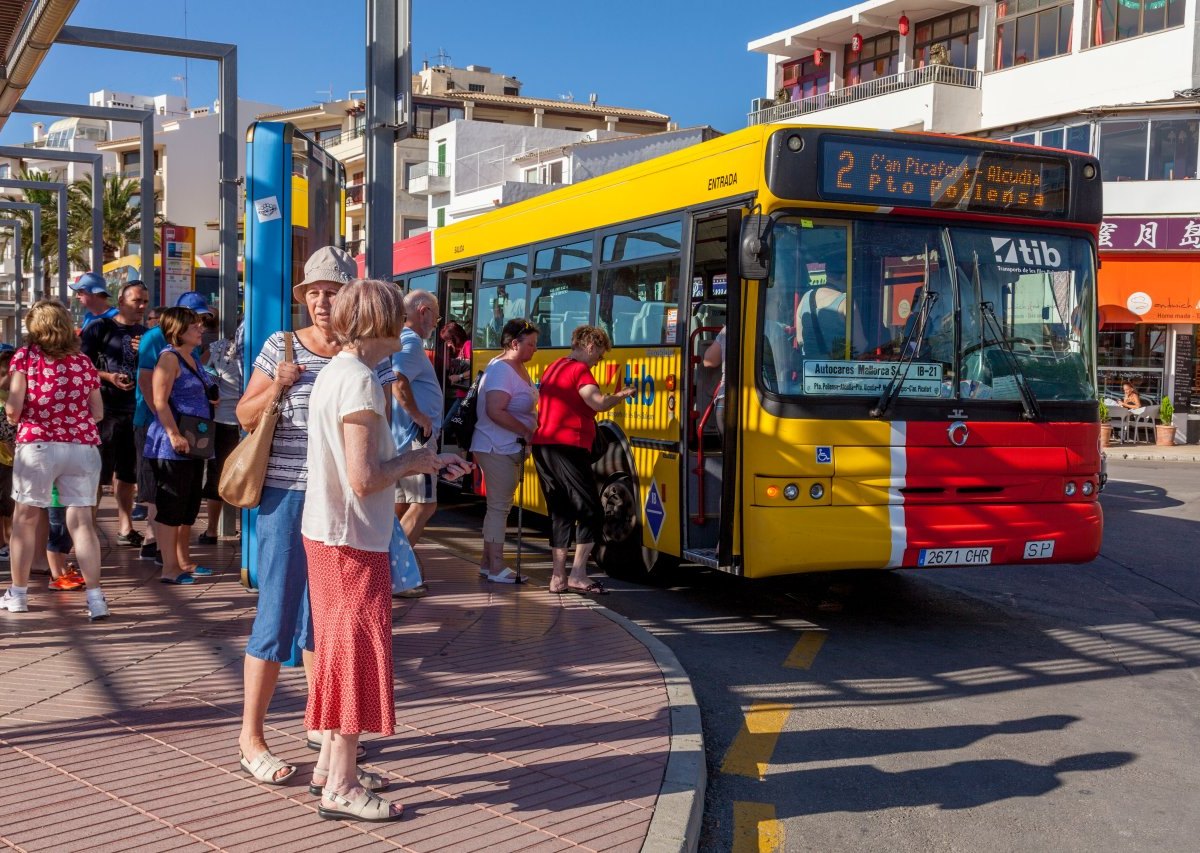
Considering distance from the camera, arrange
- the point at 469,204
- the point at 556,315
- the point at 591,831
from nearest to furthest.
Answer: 1. the point at 591,831
2. the point at 556,315
3. the point at 469,204

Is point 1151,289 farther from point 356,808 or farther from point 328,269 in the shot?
point 356,808

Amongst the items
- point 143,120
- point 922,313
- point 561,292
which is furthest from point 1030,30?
point 922,313

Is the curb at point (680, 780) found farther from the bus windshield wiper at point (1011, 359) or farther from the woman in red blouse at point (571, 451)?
the bus windshield wiper at point (1011, 359)

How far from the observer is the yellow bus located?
769cm

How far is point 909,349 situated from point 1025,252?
1.17 meters

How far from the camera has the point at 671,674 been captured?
6.43 metres

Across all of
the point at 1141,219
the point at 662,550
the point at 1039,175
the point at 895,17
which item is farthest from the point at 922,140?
the point at 895,17

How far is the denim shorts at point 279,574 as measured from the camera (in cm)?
462

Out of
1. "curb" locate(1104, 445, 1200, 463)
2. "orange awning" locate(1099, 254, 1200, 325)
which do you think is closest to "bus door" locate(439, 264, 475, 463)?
"curb" locate(1104, 445, 1200, 463)

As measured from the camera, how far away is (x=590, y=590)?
29.5ft

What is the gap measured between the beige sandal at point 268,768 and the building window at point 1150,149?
29587 millimetres

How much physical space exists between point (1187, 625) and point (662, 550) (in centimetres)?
373

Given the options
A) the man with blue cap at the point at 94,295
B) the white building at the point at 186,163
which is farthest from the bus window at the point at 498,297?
the white building at the point at 186,163

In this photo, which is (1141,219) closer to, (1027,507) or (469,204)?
(1027,507)
